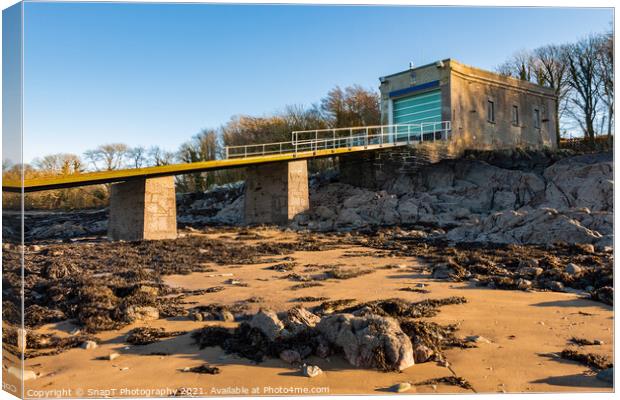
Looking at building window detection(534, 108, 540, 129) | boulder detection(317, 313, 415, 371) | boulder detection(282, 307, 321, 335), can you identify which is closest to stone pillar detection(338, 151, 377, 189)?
building window detection(534, 108, 540, 129)

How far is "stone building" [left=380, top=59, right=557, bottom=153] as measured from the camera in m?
29.4

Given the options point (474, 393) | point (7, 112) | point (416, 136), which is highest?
point (416, 136)

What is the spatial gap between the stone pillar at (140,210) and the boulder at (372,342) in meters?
13.4

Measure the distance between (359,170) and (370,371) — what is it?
25398 mm

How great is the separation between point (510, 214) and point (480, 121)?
1474 cm

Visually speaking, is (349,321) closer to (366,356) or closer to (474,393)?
(366,356)

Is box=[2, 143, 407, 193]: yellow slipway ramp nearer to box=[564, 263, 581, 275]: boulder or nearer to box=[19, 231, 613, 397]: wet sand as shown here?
box=[19, 231, 613, 397]: wet sand

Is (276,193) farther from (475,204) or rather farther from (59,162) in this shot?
(59,162)

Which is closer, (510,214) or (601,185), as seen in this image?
(510,214)

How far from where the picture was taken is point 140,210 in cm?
1714

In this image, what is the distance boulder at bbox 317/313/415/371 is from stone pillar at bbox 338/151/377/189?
24.0m

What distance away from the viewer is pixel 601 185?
22172 mm

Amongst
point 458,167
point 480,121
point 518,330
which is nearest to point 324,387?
point 518,330

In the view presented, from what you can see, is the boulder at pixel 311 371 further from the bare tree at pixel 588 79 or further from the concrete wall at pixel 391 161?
the concrete wall at pixel 391 161
